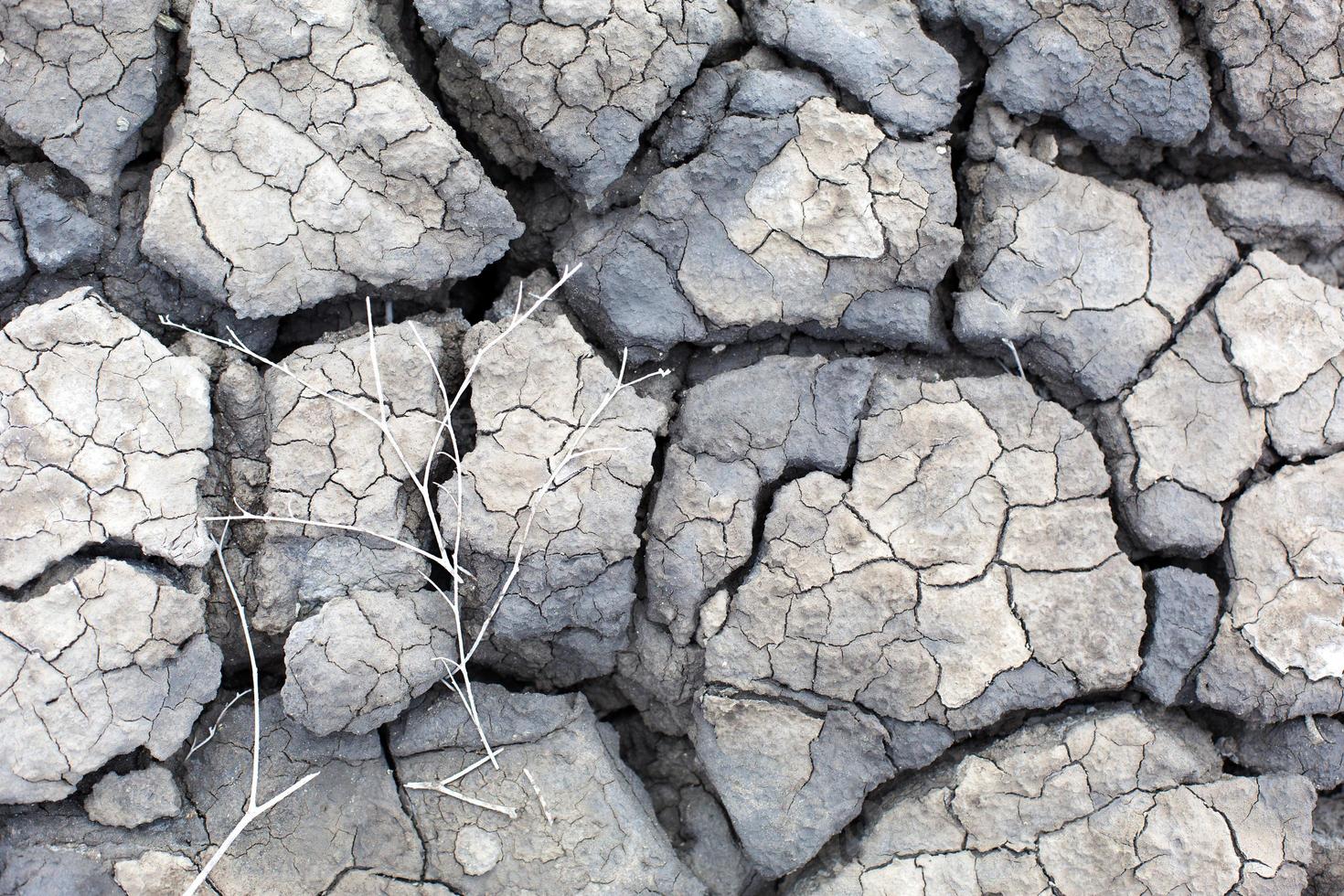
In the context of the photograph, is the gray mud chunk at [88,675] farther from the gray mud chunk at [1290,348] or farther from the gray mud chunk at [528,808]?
the gray mud chunk at [1290,348]

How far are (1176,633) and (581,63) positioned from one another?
190 centimetres

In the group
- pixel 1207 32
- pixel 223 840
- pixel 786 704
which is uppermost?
pixel 1207 32

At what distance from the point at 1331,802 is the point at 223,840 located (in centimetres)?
257

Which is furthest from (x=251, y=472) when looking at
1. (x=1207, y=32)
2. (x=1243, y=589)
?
(x=1207, y=32)

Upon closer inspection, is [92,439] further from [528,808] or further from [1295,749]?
[1295,749]

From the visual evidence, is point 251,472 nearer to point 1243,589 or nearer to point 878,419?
point 878,419

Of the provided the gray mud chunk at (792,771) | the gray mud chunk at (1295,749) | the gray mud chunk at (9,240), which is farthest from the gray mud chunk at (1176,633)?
the gray mud chunk at (9,240)

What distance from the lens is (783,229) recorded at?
89.6 inches

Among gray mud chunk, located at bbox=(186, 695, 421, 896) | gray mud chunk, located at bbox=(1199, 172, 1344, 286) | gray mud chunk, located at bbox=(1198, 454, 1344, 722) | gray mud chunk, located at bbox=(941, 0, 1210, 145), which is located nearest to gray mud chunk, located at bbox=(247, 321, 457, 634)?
gray mud chunk, located at bbox=(186, 695, 421, 896)

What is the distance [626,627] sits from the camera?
2.28 metres

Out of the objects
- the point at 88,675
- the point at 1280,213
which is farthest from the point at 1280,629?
the point at 88,675

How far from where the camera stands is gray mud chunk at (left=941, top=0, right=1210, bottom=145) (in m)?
2.33

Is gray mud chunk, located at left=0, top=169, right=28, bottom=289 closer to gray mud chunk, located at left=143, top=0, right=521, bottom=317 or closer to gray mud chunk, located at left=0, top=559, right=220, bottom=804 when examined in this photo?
gray mud chunk, located at left=143, top=0, right=521, bottom=317

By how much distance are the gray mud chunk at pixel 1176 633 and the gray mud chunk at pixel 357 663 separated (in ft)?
5.41
